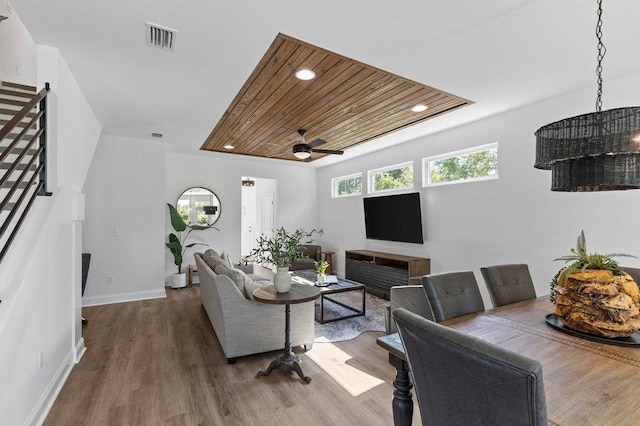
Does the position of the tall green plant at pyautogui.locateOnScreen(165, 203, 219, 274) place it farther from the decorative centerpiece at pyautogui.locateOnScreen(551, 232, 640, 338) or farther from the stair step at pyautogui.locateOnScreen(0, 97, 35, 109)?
the decorative centerpiece at pyautogui.locateOnScreen(551, 232, 640, 338)

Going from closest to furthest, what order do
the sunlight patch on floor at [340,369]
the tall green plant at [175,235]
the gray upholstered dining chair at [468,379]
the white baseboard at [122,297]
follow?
1. the gray upholstered dining chair at [468,379]
2. the sunlight patch on floor at [340,369]
3. the white baseboard at [122,297]
4. the tall green plant at [175,235]

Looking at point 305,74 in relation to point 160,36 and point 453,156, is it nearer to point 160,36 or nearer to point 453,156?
point 160,36

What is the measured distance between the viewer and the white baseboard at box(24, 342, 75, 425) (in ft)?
6.50

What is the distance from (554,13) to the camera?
1938 mm

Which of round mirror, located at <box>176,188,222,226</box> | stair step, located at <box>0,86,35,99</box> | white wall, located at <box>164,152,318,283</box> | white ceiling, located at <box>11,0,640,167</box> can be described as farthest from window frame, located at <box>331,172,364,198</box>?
stair step, located at <box>0,86,35,99</box>

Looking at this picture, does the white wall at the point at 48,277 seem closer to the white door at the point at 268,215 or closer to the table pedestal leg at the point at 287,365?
the table pedestal leg at the point at 287,365

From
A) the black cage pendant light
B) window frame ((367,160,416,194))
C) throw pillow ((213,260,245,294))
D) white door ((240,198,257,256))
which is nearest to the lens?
the black cage pendant light

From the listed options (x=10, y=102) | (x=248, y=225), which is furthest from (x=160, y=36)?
(x=248, y=225)

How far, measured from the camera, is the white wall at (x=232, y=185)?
6.11 m

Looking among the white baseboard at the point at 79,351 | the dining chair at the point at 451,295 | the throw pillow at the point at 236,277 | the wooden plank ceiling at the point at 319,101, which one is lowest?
the white baseboard at the point at 79,351

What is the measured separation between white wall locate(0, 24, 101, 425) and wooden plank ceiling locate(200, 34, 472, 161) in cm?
Result: 152

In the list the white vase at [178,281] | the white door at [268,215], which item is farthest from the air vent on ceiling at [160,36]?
the white door at [268,215]

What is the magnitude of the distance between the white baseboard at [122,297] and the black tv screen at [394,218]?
387cm

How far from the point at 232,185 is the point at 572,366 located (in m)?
6.27
